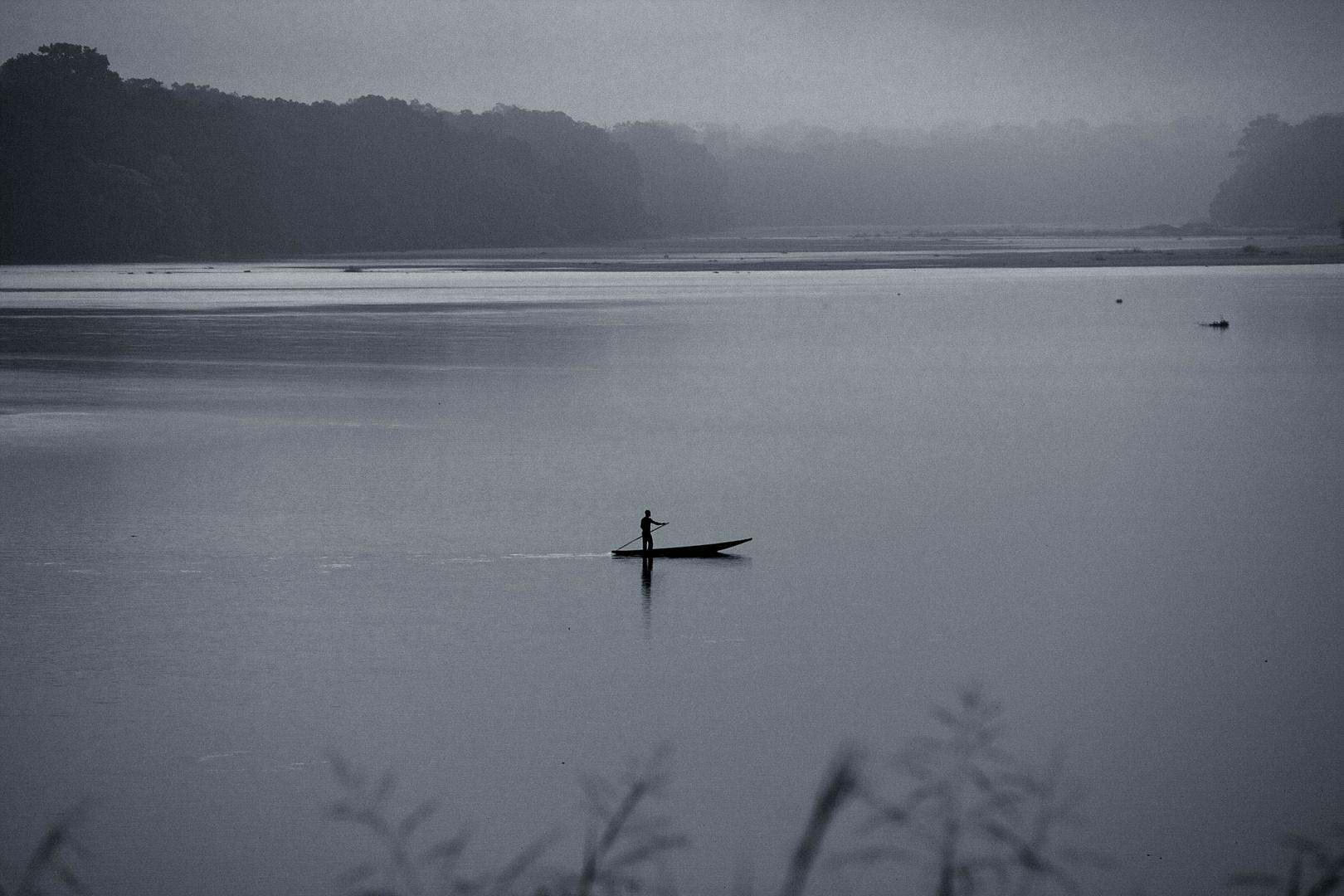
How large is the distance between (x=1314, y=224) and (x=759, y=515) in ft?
584

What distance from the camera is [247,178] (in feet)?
465

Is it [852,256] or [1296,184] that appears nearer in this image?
[852,256]

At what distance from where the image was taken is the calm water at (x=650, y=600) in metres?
12.4

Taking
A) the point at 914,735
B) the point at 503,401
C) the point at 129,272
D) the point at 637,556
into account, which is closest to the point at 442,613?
the point at 637,556

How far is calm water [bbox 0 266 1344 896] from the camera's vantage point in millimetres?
12438

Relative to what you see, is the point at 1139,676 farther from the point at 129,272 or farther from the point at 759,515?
the point at 129,272

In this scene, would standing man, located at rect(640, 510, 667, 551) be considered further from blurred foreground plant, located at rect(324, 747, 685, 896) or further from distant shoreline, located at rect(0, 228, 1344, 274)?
distant shoreline, located at rect(0, 228, 1344, 274)

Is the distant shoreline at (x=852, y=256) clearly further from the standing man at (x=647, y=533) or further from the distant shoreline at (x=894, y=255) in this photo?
the standing man at (x=647, y=533)

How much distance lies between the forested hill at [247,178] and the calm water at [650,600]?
89.2 metres

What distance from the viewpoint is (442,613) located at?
58.8 feet

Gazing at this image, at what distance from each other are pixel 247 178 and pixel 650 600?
→ 429 feet

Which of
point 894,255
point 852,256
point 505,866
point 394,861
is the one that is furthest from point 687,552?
point 894,255

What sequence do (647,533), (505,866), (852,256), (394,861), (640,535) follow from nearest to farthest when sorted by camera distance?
(394,861) → (505,866) → (647,533) → (640,535) → (852,256)

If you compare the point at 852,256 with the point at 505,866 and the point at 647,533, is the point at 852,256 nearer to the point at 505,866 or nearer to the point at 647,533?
the point at 647,533
